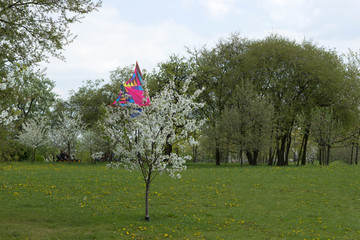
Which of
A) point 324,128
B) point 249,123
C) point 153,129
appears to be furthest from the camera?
point 249,123

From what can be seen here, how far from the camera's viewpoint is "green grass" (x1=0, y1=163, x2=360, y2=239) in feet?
42.0

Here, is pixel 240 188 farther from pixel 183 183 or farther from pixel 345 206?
pixel 345 206

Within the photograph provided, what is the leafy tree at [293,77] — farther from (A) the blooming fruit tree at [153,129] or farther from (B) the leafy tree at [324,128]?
(A) the blooming fruit tree at [153,129]

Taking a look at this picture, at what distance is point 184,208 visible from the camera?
1716 centimetres

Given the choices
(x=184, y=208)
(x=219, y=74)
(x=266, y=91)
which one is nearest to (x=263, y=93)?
(x=266, y=91)

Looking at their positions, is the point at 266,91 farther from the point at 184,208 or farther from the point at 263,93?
the point at 184,208

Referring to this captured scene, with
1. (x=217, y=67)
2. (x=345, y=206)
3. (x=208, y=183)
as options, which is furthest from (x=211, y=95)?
(x=345, y=206)

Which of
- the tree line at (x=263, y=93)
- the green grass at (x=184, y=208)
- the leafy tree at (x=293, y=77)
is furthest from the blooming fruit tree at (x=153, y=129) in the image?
the leafy tree at (x=293, y=77)

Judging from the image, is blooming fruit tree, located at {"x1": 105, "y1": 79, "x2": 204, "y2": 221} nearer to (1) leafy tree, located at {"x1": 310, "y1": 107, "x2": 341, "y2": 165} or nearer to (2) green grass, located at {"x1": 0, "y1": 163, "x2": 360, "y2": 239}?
(2) green grass, located at {"x1": 0, "y1": 163, "x2": 360, "y2": 239}

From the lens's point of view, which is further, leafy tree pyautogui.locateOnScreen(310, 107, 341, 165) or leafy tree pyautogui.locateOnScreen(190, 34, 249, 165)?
leafy tree pyautogui.locateOnScreen(190, 34, 249, 165)

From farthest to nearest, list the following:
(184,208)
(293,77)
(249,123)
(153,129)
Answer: (293,77) → (249,123) → (184,208) → (153,129)

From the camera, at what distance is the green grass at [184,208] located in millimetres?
12805

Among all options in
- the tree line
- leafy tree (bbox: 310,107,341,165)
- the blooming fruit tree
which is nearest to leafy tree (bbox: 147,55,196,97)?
the tree line

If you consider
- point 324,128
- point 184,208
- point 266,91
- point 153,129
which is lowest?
point 184,208
